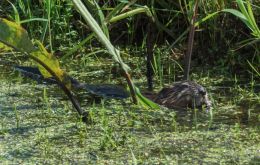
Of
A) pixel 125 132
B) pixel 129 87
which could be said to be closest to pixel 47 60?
pixel 129 87

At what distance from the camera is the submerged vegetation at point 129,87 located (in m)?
3.22

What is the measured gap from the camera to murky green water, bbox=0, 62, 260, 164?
3189 mm

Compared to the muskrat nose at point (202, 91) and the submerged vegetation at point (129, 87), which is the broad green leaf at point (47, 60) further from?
the muskrat nose at point (202, 91)

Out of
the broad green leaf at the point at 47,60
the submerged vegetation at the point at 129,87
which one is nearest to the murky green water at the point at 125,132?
the submerged vegetation at the point at 129,87

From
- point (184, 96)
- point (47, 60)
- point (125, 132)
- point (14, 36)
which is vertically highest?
point (14, 36)

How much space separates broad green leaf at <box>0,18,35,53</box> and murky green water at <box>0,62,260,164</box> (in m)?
0.46

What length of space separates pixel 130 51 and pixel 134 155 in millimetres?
2039

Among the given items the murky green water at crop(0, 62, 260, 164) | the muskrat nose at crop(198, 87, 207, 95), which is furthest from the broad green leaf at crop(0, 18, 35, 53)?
the muskrat nose at crop(198, 87, 207, 95)

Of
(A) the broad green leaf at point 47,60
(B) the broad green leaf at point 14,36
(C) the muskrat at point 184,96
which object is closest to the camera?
(B) the broad green leaf at point 14,36

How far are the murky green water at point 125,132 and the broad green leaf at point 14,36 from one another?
18.2 inches

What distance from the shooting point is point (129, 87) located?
3342 millimetres

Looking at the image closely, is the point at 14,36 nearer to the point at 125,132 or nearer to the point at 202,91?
the point at 125,132

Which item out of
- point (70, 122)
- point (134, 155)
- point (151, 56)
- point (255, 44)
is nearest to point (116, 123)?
point (70, 122)

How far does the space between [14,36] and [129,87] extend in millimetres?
579
